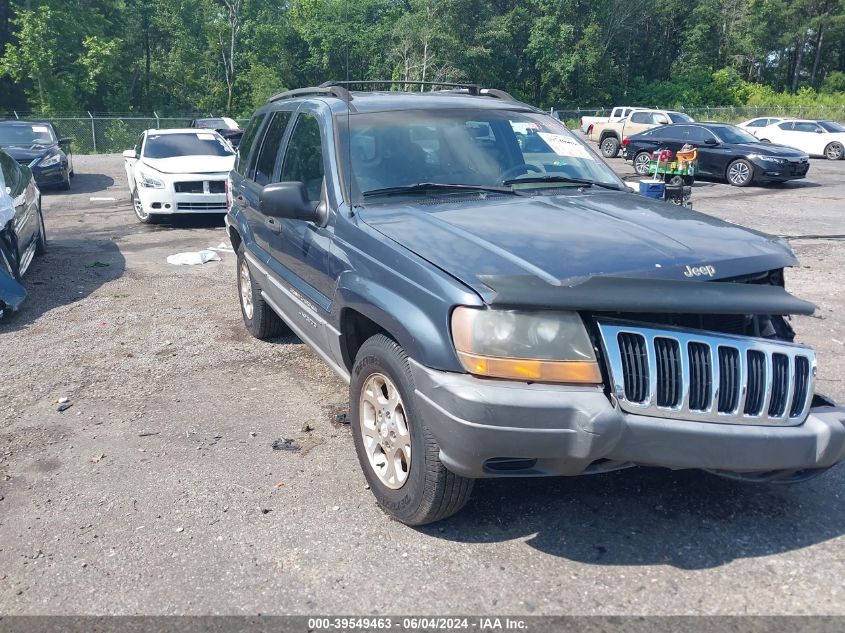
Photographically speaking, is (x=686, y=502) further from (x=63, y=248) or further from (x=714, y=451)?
(x=63, y=248)

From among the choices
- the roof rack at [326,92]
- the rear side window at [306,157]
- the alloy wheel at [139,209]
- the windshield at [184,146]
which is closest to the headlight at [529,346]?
the rear side window at [306,157]

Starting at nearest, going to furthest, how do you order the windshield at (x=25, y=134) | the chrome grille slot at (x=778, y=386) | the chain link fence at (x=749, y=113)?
1. the chrome grille slot at (x=778, y=386)
2. the windshield at (x=25, y=134)
3. the chain link fence at (x=749, y=113)

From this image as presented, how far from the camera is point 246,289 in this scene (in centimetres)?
654

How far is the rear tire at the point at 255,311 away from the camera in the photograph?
6102 millimetres

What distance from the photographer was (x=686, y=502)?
12.0ft

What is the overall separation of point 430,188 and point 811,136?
2808cm

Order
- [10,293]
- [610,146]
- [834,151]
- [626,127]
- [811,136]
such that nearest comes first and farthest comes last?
[10,293], [626,127], [834,151], [610,146], [811,136]

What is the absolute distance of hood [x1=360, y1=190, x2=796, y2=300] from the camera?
3.11 meters

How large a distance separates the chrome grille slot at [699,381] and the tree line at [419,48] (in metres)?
46.2

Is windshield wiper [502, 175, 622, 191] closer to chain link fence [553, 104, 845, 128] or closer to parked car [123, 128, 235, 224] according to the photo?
parked car [123, 128, 235, 224]

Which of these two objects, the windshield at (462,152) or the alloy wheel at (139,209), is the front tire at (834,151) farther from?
the windshield at (462,152)

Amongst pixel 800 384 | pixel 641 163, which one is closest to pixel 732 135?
pixel 641 163

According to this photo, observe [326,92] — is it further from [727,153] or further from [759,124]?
[759,124]

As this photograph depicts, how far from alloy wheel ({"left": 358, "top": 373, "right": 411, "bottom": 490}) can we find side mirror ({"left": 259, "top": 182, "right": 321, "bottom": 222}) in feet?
3.53
